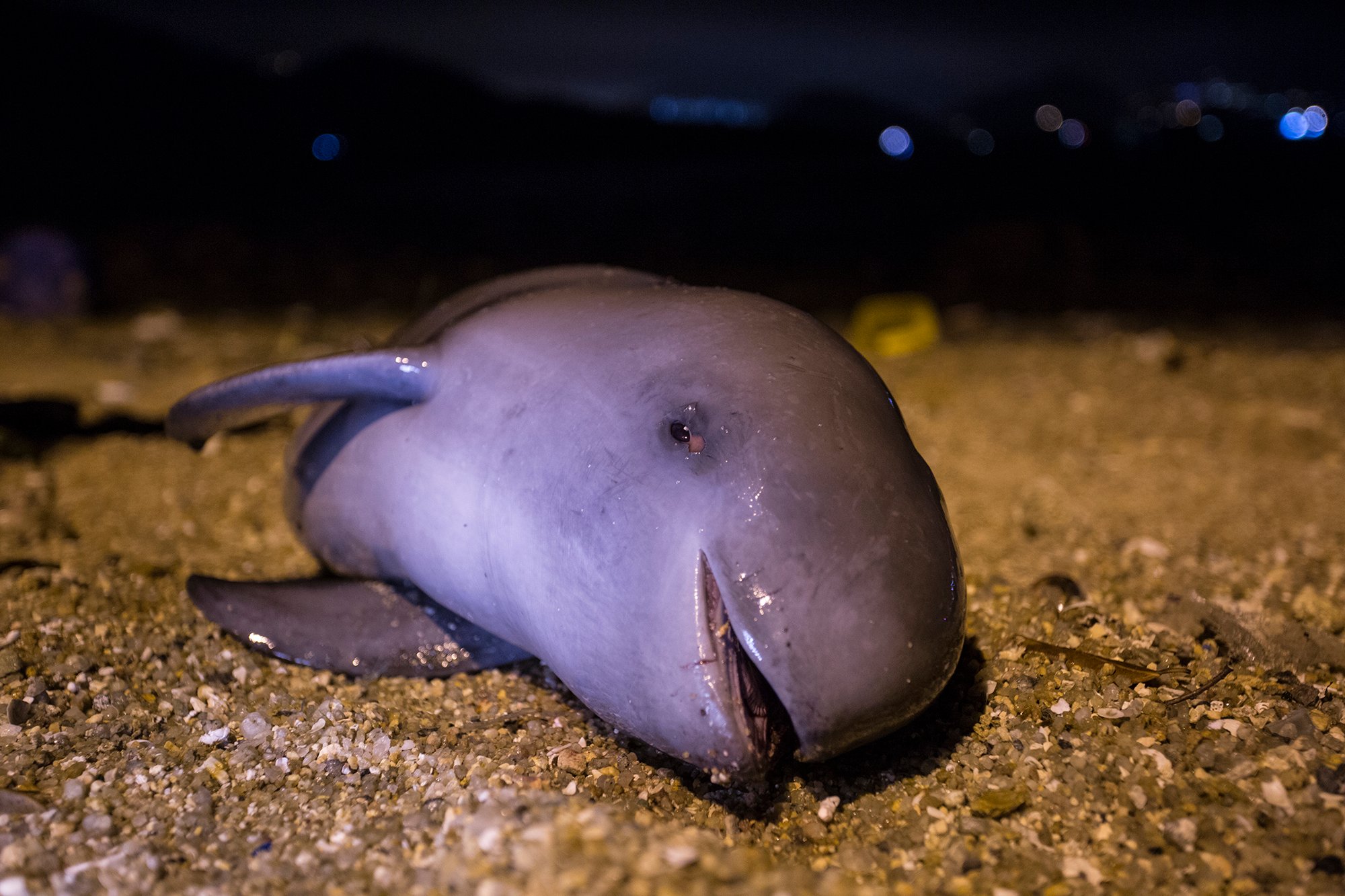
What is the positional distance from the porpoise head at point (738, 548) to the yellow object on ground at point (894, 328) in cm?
454

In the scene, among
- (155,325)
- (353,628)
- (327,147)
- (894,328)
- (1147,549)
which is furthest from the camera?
(327,147)

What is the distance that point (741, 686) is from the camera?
217 cm

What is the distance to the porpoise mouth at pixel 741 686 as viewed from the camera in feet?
7.00

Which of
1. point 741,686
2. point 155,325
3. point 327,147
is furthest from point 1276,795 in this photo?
point 327,147

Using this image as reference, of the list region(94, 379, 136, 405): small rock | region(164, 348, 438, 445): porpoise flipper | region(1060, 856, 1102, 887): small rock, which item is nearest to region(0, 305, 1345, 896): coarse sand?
region(1060, 856, 1102, 887): small rock

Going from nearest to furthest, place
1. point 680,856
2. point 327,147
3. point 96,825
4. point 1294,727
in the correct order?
point 680,856, point 96,825, point 1294,727, point 327,147

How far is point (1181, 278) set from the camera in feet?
31.6

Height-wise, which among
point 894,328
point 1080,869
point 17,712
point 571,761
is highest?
point 894,328

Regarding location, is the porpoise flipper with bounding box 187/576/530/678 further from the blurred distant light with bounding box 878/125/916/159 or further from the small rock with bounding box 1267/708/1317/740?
the blurred distant light with bounding box 878/125/916/159

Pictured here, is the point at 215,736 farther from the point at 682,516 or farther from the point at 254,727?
the point at 682,516

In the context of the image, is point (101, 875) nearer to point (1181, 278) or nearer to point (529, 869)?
point (529, 869)

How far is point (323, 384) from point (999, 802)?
2.42 meters

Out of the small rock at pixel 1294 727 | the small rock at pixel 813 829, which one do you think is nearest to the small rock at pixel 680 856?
the small rock at pixel 813 829

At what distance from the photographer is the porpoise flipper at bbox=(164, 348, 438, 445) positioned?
10.0 feet
